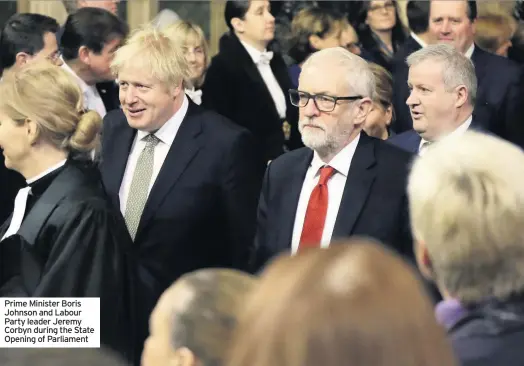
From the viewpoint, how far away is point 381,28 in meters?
5.80

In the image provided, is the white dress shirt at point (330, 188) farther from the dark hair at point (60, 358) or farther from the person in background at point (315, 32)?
the person in background at point (315, 32)

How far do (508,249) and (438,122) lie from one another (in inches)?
78.1

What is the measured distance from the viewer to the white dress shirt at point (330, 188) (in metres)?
3.21

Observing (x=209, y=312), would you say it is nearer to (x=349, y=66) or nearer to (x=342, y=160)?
(x=342, y=160)

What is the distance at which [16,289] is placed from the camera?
119 inches

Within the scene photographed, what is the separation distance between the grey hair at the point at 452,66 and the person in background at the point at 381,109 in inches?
10.5

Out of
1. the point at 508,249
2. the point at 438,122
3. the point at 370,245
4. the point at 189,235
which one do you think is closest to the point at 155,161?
the point at 189,235

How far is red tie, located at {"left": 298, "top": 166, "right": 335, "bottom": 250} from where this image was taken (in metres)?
3.21

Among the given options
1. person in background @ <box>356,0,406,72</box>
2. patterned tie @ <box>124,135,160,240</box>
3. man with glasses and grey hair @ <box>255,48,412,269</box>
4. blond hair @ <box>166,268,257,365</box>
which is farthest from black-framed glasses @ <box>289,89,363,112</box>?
person in background @ <box>356,0,406,72</box>

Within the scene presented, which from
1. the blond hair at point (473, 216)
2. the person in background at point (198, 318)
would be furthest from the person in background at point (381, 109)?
the person in background at point (198, 318)

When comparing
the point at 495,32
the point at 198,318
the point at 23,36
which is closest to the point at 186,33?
the point at 23,36

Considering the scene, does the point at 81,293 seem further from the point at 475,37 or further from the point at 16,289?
the point at 475,37

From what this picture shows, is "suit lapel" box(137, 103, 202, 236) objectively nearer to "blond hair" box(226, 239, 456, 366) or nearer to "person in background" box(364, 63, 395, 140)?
"person in background" box(364, 63, 395, 140)

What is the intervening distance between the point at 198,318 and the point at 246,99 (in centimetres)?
360
